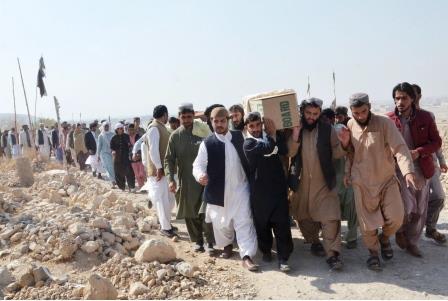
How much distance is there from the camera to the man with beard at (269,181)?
417 centimetres

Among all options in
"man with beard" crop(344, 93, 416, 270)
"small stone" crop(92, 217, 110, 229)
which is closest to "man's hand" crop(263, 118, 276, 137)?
"man with beard" crop(344, 93, 416, 270)

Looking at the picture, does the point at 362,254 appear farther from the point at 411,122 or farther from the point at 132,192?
the point at 132,192

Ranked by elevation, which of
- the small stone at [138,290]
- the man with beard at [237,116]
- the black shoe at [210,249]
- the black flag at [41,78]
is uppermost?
the black flag at [41,78]

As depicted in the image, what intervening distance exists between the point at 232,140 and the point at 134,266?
1487mm

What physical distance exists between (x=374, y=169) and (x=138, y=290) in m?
2.27

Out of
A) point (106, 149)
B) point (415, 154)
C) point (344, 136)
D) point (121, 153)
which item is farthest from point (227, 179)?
point (106, 149)

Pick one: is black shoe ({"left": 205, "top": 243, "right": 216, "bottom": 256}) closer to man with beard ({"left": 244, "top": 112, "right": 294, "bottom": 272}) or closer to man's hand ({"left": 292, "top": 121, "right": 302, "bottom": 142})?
man with beard ({"left": 244, "top": 112, "right": 294, "bottom": 272})

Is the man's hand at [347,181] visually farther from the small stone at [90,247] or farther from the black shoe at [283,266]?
the small stone at [90,247]

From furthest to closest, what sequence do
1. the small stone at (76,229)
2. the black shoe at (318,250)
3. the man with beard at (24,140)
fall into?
the man with beard at (24,140) < the small stone at (76,229) < the black shoe at (318,250)

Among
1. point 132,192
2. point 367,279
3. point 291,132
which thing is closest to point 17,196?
point 132,192

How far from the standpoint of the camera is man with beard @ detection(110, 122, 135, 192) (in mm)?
9164

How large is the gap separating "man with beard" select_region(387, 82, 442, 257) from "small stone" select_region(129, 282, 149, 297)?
255cm

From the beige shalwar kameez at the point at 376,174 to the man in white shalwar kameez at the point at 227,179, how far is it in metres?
1.02

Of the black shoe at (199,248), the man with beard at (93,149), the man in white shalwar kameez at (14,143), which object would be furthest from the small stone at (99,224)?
the man in white shalwar kameez at (14,143)
